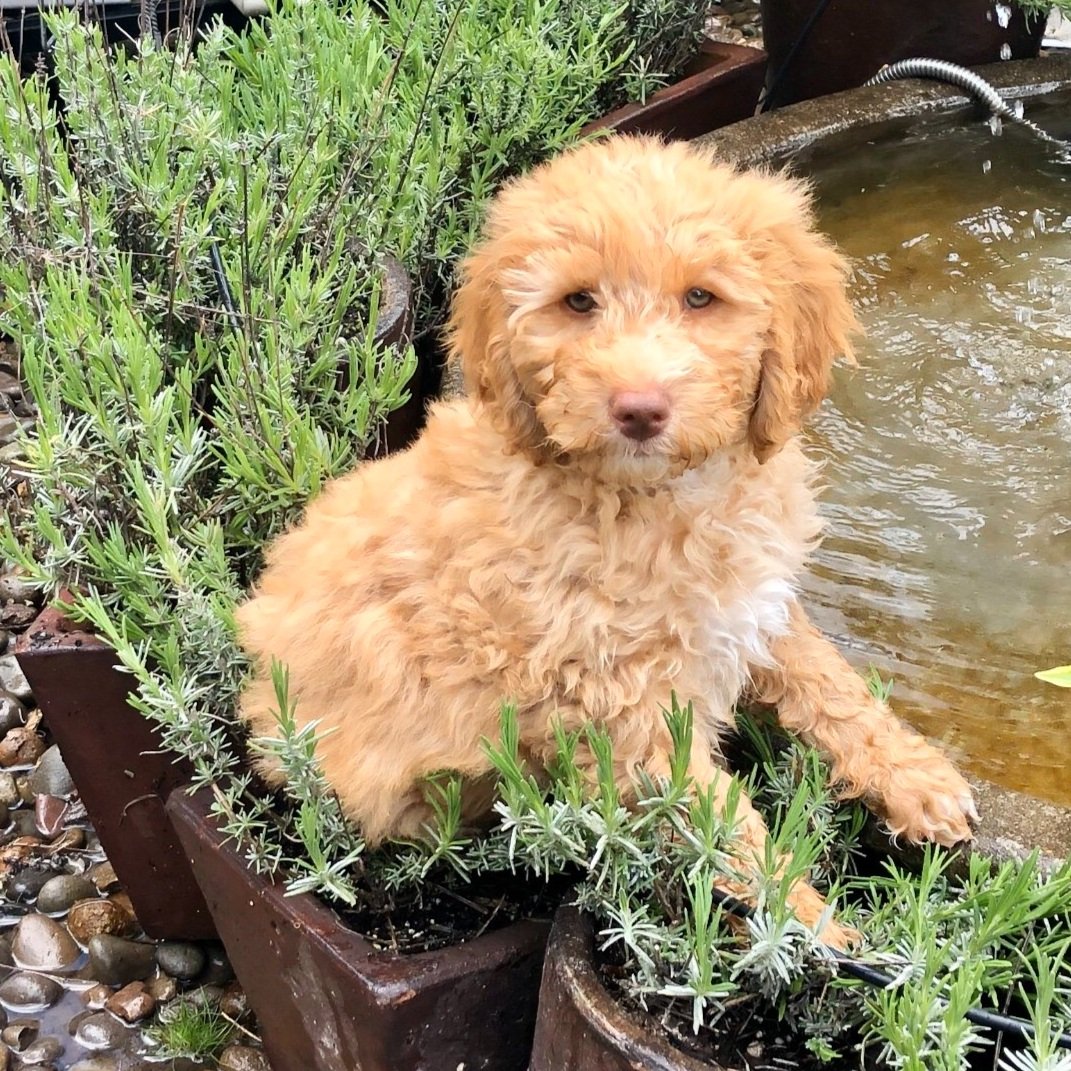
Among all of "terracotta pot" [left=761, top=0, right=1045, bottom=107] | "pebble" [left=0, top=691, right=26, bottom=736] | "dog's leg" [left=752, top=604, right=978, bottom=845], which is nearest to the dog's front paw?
"dog's leg" [left=752, top=604, right=978, bottom=845]

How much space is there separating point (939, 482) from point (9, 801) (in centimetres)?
270

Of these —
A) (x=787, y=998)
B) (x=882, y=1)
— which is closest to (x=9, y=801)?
(x=787, y=998)

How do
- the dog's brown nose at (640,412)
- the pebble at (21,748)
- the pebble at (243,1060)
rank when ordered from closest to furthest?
the dog's brown nose at (640,412) → the pebble at (243,1060) → the pebble at (21,748)

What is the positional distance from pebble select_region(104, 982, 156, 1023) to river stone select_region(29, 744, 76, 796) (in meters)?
0.74

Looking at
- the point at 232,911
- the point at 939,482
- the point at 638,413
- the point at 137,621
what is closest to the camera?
the point at 638,413

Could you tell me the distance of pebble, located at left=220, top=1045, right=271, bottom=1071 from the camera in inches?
104

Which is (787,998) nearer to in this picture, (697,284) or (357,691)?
(357,691)

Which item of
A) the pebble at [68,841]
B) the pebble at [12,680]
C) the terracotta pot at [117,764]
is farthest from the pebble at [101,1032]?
the pebble at [12,680]

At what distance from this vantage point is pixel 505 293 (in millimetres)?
1936

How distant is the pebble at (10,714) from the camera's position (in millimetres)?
3590

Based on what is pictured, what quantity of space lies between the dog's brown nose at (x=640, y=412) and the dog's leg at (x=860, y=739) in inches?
27.0

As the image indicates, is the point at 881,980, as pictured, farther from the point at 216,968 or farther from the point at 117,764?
the point at 216,968

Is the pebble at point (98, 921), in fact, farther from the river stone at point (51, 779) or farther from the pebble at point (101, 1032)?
the river stone at point (51, 779)

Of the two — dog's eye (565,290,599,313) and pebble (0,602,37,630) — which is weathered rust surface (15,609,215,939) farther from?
pebble (0,602,37,630)
